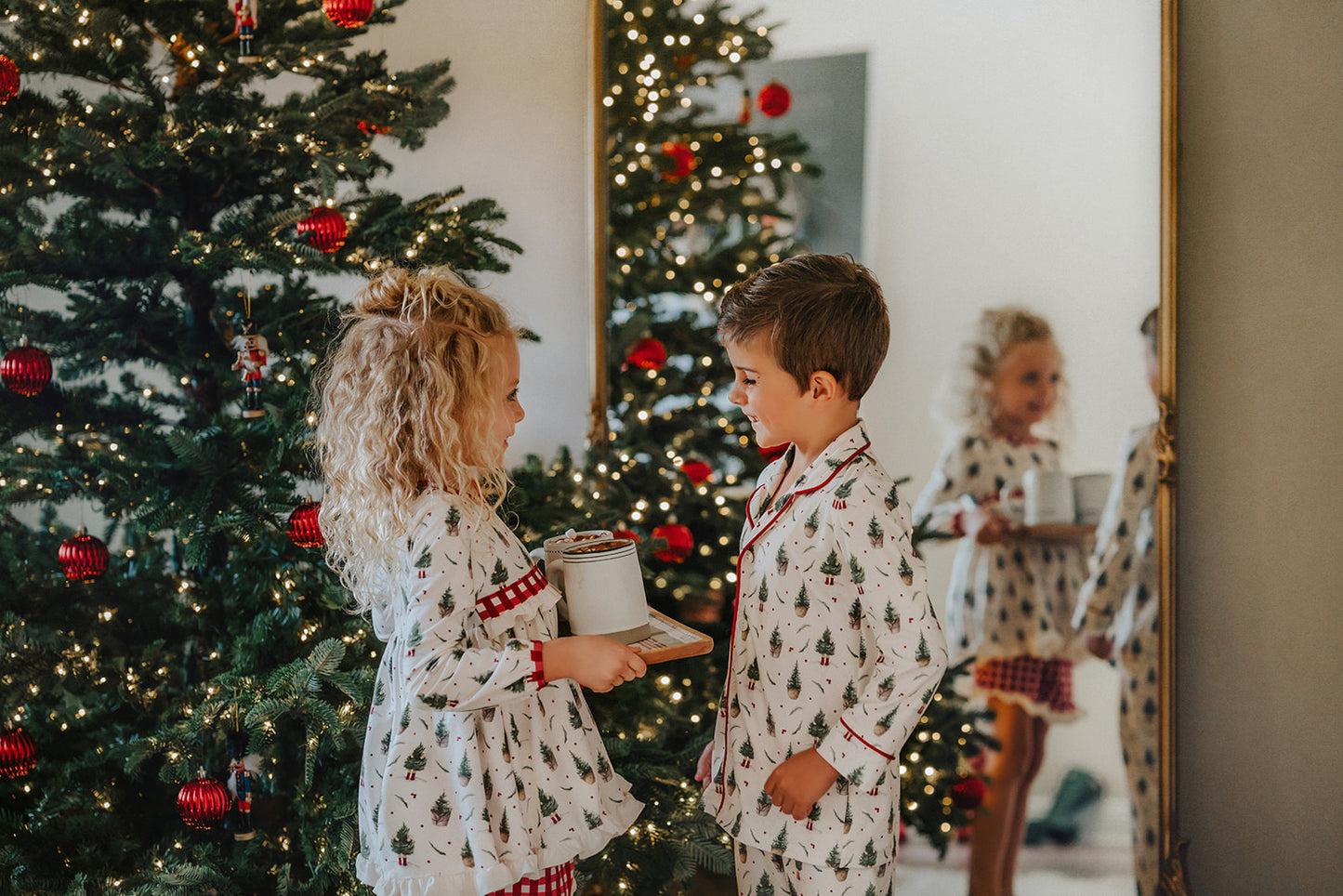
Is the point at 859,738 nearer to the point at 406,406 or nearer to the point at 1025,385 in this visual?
the point at 406,406

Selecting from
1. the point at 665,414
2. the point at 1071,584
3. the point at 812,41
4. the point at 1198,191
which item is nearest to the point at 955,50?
the point at 812,41

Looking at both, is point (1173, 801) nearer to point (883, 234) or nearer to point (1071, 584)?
point (1071, 584)

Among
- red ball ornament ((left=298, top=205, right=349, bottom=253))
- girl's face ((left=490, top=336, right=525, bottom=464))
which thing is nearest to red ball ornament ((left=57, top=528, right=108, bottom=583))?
red ball ornament ((left=298, top=205, right=349, bottom=253))

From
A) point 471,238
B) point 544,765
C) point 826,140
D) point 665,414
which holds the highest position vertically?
point 826,140

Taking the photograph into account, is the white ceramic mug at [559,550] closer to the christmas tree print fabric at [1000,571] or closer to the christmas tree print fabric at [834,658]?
the christmas tree print fabric at [834,658]

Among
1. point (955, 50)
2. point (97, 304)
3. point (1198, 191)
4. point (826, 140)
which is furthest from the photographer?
point (826, 140)

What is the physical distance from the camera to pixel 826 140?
220 cm

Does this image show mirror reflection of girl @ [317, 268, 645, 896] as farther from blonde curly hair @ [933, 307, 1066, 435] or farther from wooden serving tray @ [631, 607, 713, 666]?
blonde curly hair @ [933, 307, 1066, 435]

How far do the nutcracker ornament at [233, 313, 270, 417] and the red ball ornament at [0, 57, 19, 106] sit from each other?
494mm

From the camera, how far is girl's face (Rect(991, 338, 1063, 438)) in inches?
79.0

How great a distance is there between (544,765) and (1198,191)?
5.74ft

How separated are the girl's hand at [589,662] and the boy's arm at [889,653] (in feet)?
0.83

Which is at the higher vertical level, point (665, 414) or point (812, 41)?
point (812, 41)

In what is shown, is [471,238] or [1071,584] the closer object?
[471,238]
